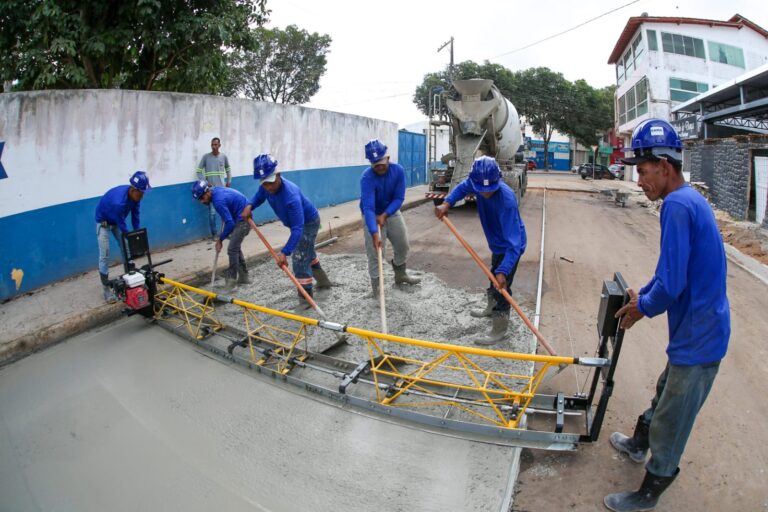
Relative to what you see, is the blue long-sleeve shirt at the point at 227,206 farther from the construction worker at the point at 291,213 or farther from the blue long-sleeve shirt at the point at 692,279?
the blue long-sleeve shirt at the point at 692,279

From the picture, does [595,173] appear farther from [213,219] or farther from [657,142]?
[657,142]

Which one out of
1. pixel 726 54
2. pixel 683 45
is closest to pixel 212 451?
→ pixel 683 45

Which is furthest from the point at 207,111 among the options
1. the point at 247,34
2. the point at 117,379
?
the point at 117,379

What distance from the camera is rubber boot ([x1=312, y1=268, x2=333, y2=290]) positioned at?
5871 mm

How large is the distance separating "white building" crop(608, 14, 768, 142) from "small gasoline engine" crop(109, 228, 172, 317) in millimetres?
27329

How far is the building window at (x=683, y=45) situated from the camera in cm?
2564

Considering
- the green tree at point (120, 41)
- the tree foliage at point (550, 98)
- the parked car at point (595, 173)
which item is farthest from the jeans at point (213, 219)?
the tree foliage at point (550, 98)

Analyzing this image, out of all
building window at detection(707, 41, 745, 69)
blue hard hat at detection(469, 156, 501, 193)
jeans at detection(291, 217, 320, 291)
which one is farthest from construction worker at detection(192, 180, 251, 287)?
building window at detection(707, 41, 745, 69)

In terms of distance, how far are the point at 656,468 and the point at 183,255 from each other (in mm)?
6884

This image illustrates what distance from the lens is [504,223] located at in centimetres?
411

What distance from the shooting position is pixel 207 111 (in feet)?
27.1

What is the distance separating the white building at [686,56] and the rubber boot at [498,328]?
84.8ft

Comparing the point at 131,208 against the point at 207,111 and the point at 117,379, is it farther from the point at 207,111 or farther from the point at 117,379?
the point at 207,111

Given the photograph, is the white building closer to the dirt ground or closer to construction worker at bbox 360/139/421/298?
the dirt ground
